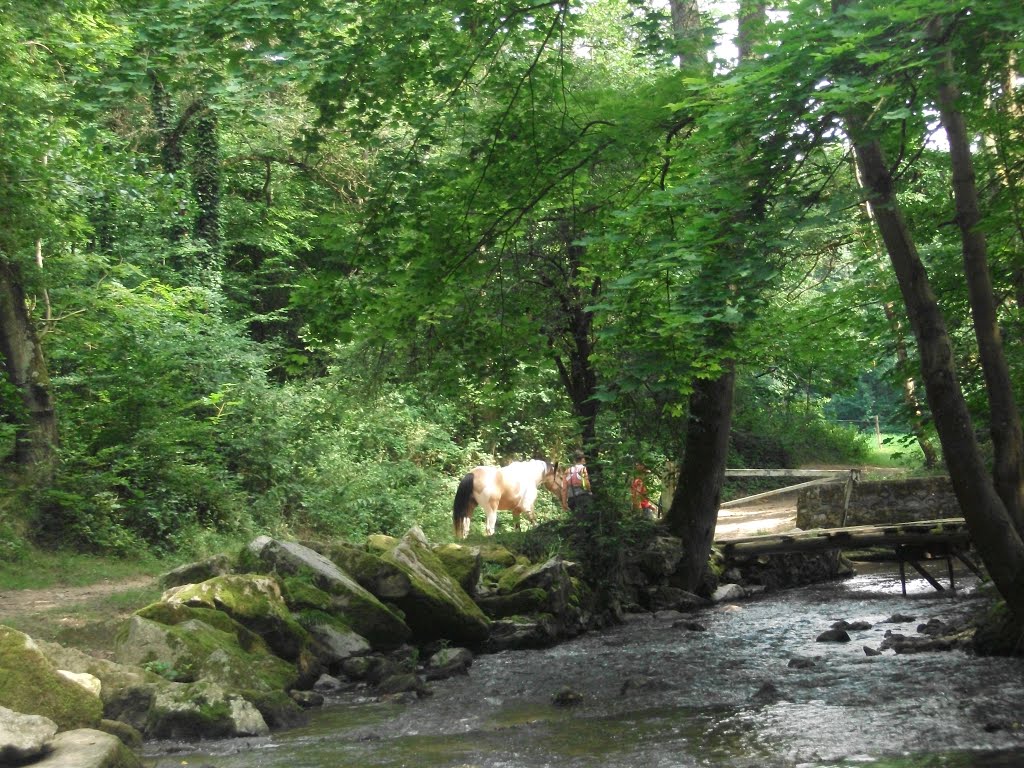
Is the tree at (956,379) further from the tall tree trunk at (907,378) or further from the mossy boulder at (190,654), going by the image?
the mossy boulder at (190,654)

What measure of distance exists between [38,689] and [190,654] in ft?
5.26

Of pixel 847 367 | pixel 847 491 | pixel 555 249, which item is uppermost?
pixel 555 249

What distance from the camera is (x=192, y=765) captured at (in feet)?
23.4

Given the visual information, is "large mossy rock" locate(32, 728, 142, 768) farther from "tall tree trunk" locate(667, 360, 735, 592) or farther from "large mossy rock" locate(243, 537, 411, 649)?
"tall tree trunk" locate(667, 360, 735, 592)

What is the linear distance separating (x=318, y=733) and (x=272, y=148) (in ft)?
52.9

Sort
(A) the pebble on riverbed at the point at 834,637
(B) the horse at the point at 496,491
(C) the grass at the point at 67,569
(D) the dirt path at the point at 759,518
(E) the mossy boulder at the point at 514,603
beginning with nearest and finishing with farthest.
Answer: (A) the pebble on riverbed at the point at 834,637, (C) the grass at the point at 67,569, (E) the mossy boulder at the point at 514,603, (B) the horse at the point at 496,491, (D) the dirt path at the point at 759,518

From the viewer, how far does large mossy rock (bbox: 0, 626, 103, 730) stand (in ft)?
23.5

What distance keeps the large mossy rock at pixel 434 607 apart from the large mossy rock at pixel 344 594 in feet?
0.92

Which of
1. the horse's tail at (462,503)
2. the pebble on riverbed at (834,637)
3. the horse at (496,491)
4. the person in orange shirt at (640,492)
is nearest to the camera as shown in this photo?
the pebble on riverbed at (834,637)

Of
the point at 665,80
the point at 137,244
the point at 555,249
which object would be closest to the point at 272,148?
the point at 137,244

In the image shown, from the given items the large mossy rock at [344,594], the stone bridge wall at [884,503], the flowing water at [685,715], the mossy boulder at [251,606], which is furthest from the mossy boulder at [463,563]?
the stone bridge wall at [884,503]

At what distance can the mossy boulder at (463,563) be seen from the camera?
13273mm

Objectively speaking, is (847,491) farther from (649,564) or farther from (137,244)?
(137,244)

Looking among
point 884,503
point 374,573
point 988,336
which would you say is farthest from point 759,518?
point 988,336
